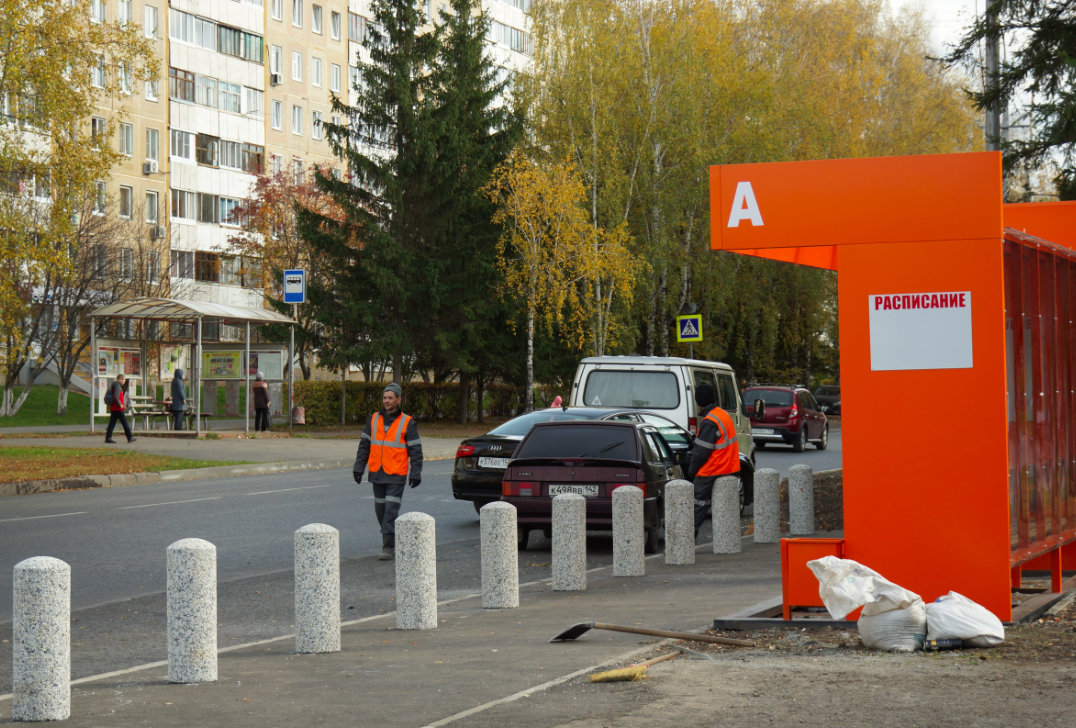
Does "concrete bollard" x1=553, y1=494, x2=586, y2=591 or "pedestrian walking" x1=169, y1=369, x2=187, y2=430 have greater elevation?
"pedestrian walking" x1=169, y1=369, x2=187, y2=430

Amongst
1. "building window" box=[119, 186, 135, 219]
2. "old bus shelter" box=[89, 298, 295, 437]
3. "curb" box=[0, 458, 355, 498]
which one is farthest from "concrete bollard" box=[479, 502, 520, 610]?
"building window" box=[119, 186, 135, 219]

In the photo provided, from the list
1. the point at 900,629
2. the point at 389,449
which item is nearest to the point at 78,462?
the point at 389,449

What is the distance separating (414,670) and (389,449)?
17.9 feet

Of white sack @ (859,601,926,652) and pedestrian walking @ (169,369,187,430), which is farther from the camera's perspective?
pedestrian walking @ (169,369,187,430)

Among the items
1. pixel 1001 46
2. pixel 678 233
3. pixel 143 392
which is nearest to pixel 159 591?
pixel 1001 46

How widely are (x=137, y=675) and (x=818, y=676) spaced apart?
3682mm

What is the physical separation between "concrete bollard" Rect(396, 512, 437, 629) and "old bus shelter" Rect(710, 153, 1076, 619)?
2.68 meters

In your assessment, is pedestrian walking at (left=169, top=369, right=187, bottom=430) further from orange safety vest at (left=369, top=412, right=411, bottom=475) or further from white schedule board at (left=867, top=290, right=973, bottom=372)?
white schedule board at (left=867, top=290, right=973, bottom=372)

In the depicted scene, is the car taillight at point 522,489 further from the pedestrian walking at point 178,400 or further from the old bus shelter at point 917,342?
the pedestrian walking at point 178,400

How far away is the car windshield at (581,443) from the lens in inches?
518

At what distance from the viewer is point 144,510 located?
16.6 m

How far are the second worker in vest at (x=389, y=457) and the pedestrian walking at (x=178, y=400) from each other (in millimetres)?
20663

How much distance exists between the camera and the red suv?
3162cm

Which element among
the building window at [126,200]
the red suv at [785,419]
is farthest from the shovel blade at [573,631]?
the building window at [126,200]
